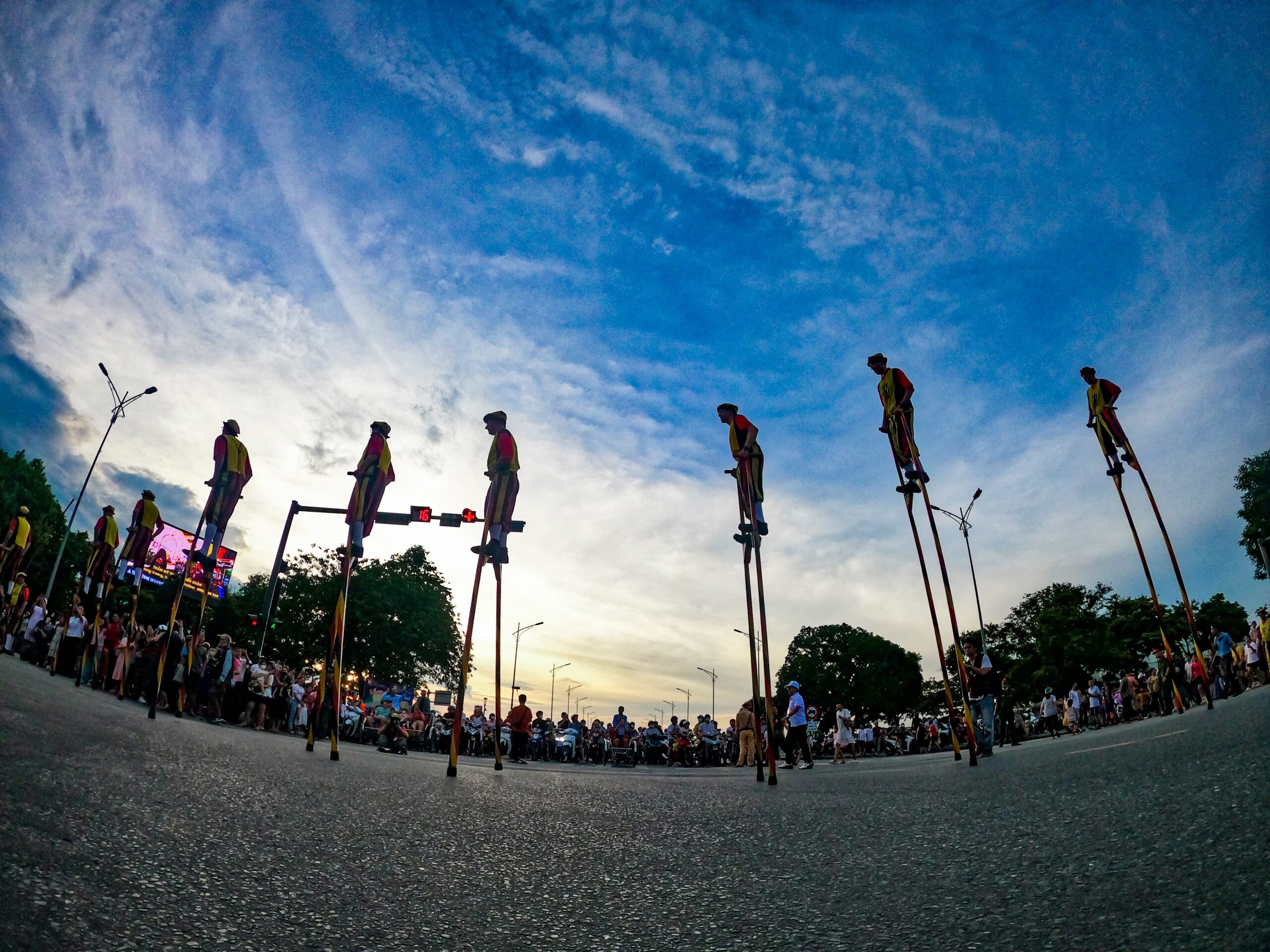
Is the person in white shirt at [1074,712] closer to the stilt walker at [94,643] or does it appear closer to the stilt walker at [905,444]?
the stilt walker at [905,444]

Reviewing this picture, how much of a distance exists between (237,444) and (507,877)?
31.2ft

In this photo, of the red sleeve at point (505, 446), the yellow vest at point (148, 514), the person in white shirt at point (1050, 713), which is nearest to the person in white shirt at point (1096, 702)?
the person in white shirt at point (1050, 713)

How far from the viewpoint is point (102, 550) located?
53.4 ft

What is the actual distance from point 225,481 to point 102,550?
947 centimetres

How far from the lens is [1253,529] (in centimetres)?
4225

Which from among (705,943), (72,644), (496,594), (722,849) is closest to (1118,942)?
(705,943)

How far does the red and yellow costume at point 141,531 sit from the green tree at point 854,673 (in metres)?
66.0

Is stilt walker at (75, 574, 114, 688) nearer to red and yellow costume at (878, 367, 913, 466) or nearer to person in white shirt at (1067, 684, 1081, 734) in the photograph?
red and yellow costume at (878, 367, 913, 466)

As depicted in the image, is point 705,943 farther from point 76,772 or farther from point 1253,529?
point 1253,529

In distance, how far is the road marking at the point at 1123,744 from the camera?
18.4ft

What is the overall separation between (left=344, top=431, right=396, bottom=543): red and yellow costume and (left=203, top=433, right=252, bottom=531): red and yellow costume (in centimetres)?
237

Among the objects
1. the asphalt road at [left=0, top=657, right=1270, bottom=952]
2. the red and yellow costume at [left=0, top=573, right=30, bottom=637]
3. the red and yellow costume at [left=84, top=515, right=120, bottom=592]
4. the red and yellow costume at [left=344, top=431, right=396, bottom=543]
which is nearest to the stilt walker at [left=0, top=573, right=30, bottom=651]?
the red and yellow costume at [left=0, top=573, right=30, bottom=637]

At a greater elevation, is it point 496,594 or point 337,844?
point 496,594

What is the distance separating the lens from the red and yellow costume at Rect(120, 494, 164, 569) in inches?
530
